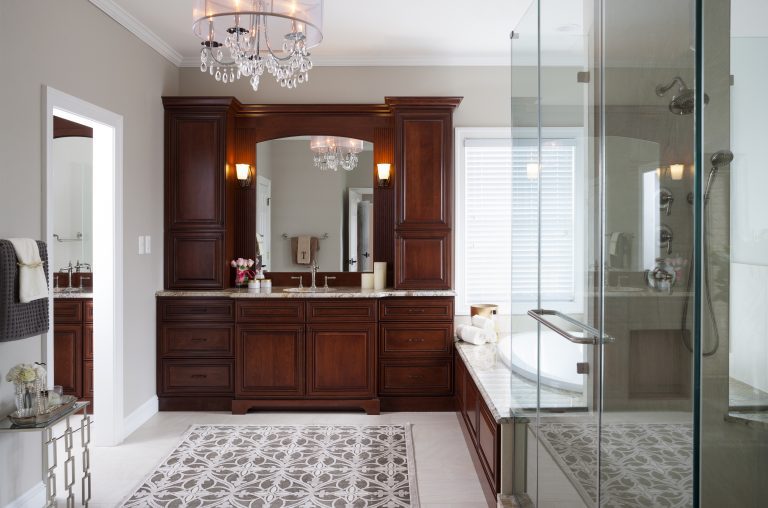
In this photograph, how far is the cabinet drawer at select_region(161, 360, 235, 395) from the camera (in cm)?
445

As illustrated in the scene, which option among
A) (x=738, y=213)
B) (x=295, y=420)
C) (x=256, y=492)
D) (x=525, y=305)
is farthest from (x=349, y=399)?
(x=738, y=213)

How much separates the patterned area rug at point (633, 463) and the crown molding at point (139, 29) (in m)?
3.59

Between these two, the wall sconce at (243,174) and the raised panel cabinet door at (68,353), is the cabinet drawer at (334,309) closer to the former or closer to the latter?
the wall sconce at (243,174)

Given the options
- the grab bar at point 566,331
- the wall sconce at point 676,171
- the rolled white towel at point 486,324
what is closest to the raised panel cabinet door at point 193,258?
the rolled white towel at point 486,324

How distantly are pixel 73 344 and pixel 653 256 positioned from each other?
4.23 metres

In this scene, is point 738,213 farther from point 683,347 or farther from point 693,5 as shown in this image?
point 693,5

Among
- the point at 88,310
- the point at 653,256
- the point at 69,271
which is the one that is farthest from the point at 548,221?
the point at 69,271

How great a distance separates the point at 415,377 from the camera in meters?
4.47

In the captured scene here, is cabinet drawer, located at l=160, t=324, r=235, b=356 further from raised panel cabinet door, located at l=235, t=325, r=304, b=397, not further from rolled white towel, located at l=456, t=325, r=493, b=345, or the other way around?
rolled white towel, located at l=456, t=325, r=493, b=345

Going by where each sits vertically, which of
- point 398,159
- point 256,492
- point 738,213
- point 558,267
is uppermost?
point 398,159

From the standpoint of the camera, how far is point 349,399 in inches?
174

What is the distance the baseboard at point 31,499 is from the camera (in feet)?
8.83

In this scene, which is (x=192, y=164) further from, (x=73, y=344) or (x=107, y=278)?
(x=73, y=344)

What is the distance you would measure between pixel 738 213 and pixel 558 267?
39.0 inches
